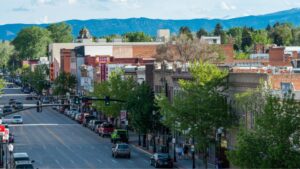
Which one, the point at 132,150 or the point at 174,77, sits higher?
the point at 174,77

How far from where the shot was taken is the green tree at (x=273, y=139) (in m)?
50.8

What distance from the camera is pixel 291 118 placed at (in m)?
52.0

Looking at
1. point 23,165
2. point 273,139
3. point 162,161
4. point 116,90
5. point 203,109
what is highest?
point 203,109

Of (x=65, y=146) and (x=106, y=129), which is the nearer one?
(x=65, y=146)

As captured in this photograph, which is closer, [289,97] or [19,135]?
[289,97]

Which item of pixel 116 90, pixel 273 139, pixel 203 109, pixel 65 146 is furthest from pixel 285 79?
pixel 116 90

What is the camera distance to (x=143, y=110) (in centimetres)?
9244

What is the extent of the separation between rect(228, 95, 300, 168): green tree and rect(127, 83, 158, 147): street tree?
130 feet

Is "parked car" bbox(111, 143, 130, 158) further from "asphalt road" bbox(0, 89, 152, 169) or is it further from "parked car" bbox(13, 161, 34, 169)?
"parked car" bbox(13, 161, 34, 169)

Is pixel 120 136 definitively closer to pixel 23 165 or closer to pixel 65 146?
Result: pixel 65 146

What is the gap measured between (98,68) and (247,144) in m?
102

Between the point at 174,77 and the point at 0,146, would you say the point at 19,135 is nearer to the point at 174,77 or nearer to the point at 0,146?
the point at 174,77

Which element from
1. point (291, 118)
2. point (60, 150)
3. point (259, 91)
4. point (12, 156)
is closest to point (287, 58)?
point (60, 150)

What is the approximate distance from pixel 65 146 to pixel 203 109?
86.1ft
